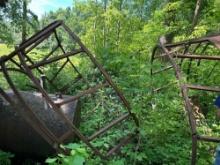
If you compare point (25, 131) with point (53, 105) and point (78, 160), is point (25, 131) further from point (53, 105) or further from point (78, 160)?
point (78, 160)

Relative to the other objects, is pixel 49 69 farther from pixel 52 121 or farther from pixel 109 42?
pixel 109 42

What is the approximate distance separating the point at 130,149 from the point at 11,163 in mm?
1751

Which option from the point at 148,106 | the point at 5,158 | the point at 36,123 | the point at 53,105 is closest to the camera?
the point at 53,105

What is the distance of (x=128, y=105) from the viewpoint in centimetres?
538

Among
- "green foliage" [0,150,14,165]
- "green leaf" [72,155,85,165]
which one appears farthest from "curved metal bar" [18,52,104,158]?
"green leaf" [72,155,85,165]

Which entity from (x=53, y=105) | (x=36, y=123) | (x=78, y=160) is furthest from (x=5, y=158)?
(x=78, y=160)

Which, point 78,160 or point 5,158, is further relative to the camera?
point 5,158

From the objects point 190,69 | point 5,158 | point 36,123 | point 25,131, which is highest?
point 190,69

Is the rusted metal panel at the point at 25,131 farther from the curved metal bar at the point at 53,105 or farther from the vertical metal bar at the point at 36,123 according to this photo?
the curved metal bar at the point at 53,105

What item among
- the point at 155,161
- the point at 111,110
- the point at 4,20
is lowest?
the point at 155,161

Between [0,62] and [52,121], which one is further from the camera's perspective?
[52,121]

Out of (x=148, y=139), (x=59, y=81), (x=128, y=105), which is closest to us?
(x=128, y=105)

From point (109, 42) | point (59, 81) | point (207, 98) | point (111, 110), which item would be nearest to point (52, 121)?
point (111, 110)

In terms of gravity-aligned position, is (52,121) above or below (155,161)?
above
